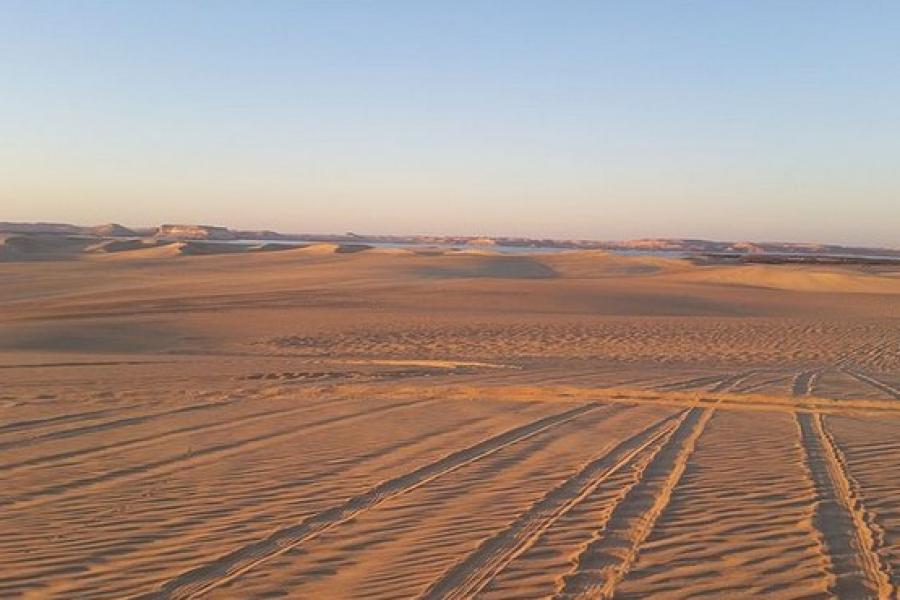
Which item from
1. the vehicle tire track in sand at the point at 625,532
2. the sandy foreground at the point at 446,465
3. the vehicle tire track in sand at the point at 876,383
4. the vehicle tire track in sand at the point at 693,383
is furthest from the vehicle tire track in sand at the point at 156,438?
the vehicle tire track in sand at the point at 876,383

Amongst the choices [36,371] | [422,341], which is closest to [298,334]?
[422,341]

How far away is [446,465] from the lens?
24.4ft

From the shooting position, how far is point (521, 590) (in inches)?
177

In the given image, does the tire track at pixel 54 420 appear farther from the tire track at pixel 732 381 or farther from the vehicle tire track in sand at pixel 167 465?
the tire track at pixel 732 381

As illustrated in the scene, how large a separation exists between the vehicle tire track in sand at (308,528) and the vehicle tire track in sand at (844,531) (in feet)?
9.66

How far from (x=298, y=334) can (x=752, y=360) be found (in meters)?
11.0

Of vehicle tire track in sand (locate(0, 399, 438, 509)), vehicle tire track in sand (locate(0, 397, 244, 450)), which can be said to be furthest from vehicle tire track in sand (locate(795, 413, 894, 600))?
vehicle tire track in sand (locate(0, 397, 244, 450))

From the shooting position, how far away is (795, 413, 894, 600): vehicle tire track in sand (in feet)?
15.0

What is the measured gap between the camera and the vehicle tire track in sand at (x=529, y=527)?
457 centimetres

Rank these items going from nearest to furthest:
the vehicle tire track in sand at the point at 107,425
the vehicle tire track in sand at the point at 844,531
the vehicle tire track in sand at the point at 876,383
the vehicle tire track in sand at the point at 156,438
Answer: the vehicle tire track in sand at the point at 844,531 → the vehicle tire track in sand at the point at 156,438 → the vehicle tire track in sand at the point at 107,425 → the vehicle tire track in sand at the point at 876,383

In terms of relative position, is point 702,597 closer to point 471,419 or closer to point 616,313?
point 471,419

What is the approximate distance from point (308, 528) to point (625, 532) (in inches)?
85.4

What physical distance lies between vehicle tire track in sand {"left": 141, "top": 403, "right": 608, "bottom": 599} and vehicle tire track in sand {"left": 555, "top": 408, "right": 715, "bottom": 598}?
1.63 meters

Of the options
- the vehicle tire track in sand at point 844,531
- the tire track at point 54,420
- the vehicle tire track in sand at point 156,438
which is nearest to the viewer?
the vehicle tire track in sand at point 844,531
